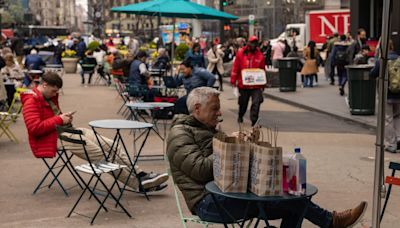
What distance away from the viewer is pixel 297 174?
4.70 meters

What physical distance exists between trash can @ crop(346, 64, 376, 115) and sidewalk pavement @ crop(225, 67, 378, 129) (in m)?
0.21

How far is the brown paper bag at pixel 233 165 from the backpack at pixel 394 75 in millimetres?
6298

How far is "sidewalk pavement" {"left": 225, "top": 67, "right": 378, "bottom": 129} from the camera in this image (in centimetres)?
1552

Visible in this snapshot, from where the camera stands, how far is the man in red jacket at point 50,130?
25.5ft

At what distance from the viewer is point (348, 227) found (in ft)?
18.1

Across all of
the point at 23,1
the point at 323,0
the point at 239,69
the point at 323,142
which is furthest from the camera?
the point at 23,1

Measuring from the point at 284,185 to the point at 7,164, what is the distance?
6324 mm

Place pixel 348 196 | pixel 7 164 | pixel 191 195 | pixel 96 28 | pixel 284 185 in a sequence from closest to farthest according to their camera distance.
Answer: pixel 284 185 → pixel 191 195 → pixel 348 196 → pixel 7 164 → pixel 96 28

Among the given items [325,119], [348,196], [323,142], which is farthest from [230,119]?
[348,196]

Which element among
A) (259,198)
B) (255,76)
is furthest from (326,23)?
(259,198)

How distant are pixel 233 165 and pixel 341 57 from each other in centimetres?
1831

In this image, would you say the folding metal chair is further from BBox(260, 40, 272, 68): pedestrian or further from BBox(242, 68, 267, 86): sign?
BBox(260, 40, 272, 68): pedestrian

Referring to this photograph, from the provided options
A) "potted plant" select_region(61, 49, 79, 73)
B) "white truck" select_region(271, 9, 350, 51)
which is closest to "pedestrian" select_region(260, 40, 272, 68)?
"white truck" select_region(271, 9, 350, 51)

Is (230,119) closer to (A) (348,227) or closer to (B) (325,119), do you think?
(B) (325,119)
